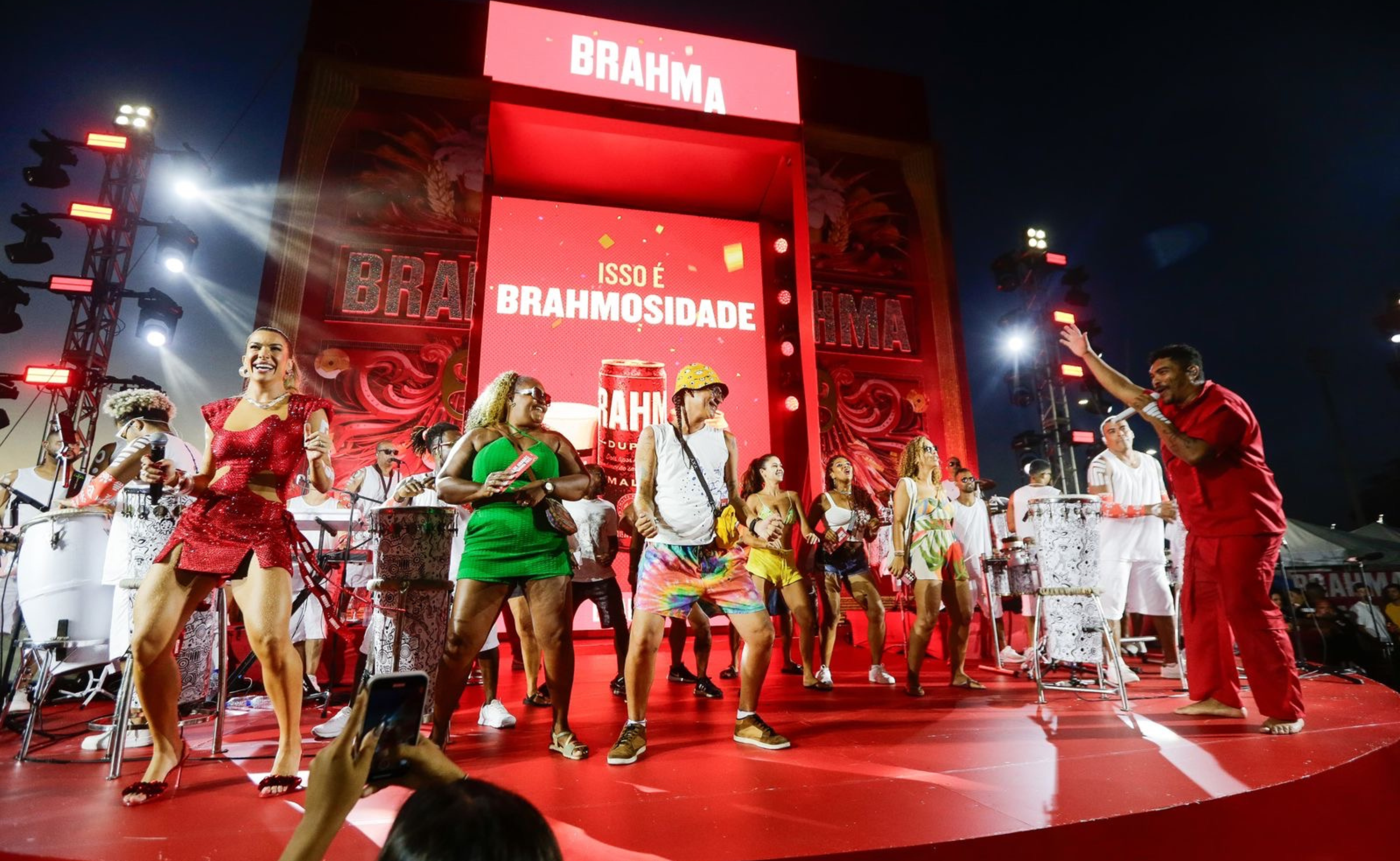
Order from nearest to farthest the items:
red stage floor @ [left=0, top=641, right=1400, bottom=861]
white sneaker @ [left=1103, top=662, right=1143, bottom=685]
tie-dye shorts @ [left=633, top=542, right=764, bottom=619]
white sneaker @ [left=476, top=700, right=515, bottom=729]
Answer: red stage floor @ [left=0, top=641, right=1400, bottom=861], tie-dye shorts @ [left=633, top=542, right=764, bottom=619], white sneaker @ [left=476, top=700, right=515, bottom=729], white sneaker @ [left=1103, top=662, right=1143, bottom=685]

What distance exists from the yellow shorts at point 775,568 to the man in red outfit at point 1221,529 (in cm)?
236

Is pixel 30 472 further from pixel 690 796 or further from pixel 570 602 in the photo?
pixel 690 796

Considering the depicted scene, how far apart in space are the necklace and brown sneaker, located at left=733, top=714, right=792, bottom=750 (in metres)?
2.59

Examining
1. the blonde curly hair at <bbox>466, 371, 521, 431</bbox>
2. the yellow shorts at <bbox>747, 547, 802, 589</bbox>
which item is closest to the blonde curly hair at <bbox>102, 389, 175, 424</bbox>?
the blonde curly hair at <bbox>466, 371, 521, 431</bbox>

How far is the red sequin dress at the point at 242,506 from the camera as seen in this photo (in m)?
2.70

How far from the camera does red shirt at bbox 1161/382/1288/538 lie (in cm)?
351

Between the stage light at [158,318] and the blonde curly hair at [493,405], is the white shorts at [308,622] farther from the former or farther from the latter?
the stage light at [158,318]

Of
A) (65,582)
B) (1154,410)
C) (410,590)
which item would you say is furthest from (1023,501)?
(65,582)

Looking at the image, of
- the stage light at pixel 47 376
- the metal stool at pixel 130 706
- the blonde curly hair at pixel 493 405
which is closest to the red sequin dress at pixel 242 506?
the metal stool at pixel 130 706

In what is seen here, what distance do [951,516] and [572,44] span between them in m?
7.90

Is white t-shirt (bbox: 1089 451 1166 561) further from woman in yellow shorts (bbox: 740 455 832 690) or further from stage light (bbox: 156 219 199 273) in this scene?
stage light (bbox: 156 219 199 273)

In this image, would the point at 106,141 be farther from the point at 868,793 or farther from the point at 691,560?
the point at 868,793

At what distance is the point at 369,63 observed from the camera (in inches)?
360

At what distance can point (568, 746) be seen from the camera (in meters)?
3.08
